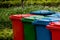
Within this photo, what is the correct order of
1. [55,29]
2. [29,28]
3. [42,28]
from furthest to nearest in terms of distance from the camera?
[29,28] < [42,28] < [55,29]

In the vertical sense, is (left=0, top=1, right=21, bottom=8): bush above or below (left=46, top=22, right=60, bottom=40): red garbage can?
below

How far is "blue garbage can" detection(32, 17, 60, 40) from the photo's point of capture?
→ 526 centimetres

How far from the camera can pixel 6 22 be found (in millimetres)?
10586

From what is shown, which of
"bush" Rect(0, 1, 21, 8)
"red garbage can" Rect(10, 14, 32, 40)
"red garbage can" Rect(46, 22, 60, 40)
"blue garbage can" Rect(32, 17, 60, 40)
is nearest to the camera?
"red garbage can" Rect(46, 22, 60, 40)

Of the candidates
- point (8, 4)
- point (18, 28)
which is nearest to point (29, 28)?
point (18, 28)

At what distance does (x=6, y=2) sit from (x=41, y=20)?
14.9 m

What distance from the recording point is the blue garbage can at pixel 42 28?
17.3ft

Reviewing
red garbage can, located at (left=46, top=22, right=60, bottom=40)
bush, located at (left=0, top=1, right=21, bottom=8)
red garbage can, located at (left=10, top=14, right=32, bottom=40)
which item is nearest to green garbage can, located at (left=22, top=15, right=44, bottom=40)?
red garbage can, located at (left=10, top=14, right=32, bottom=40)

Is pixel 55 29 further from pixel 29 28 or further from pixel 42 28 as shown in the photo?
pixel 29 28

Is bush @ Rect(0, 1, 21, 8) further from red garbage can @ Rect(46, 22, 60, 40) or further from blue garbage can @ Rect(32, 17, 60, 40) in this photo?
red garbage can @ Rect(46, 22, 60, 40)

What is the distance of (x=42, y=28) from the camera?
5.38 m

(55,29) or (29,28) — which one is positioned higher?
(55,29)

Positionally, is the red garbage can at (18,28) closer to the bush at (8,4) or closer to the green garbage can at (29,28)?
the green garbage can at (29,28)

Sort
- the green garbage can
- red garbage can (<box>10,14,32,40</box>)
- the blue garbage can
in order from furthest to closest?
red garbage can (<box>10,14,32,40</box>) → the green garbage can → the blue garbage can
